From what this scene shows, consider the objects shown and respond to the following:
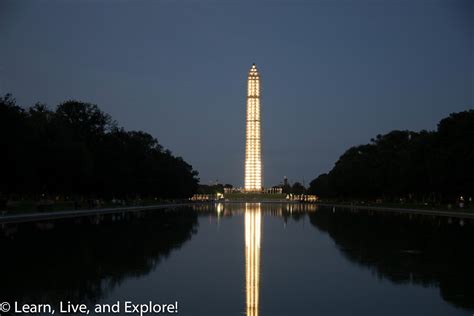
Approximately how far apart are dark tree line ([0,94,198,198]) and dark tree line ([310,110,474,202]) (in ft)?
82.8

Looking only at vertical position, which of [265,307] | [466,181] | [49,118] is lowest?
[265,307]

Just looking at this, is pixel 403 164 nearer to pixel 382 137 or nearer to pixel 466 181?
pixel 466 181

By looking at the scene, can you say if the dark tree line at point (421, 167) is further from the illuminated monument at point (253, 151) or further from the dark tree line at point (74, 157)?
the illuminated monument at point (253, 151)

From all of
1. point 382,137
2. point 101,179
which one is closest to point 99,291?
point 101,179

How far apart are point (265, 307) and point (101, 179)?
1943 inches

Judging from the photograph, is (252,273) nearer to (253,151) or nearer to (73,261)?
(73,261)

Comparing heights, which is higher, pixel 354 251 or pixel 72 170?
pixel 72 170

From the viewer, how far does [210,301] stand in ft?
32.2

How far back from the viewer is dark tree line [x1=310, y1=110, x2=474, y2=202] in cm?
4906

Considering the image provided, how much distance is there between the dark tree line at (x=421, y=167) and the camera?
1932 inches

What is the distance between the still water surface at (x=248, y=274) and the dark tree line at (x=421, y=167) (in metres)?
29.5

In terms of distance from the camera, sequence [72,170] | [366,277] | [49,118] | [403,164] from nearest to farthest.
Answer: [366,277] < [72,170] < [49,118] < [403,164]

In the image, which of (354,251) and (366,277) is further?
(354,251)

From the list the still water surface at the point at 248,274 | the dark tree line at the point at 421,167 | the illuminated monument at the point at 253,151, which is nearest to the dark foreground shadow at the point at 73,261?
the still water surface at the point at 248,274
